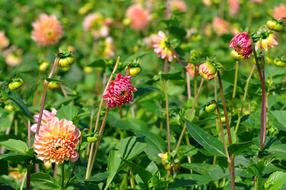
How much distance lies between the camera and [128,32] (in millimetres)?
5219

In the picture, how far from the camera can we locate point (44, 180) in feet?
6.93

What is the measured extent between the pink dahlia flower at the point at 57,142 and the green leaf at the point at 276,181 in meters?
0.60

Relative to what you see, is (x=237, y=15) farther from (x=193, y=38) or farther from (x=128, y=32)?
(x=193, y=38)

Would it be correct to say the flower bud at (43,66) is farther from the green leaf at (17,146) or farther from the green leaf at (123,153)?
the green leaf at (17,146)

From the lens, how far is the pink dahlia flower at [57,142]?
1991 mm

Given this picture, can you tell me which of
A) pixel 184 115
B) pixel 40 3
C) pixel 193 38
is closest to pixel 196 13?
pixel 40 3

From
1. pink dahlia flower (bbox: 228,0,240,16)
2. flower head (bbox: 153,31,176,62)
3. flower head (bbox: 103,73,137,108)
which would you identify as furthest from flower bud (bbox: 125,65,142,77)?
pink dahlia flower (bbox: 228,0,240,16)

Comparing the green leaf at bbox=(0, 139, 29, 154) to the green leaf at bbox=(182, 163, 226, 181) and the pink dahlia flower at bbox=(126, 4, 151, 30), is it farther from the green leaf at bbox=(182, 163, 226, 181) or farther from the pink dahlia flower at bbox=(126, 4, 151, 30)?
the pink dahlia flower at bbox=(126, 4, 151, 30)

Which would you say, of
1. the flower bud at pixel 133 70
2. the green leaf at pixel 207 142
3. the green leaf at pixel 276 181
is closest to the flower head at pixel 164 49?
the flower bud at pixel 133 70

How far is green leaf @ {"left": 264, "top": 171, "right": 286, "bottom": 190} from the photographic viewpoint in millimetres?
2062

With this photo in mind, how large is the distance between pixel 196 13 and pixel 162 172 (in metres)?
3.66

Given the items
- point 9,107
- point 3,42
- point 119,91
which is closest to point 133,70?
point 119,91

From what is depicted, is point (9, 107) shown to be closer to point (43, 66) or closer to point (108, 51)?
point (43, 66)

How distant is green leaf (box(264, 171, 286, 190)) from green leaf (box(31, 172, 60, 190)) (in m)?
0.64
